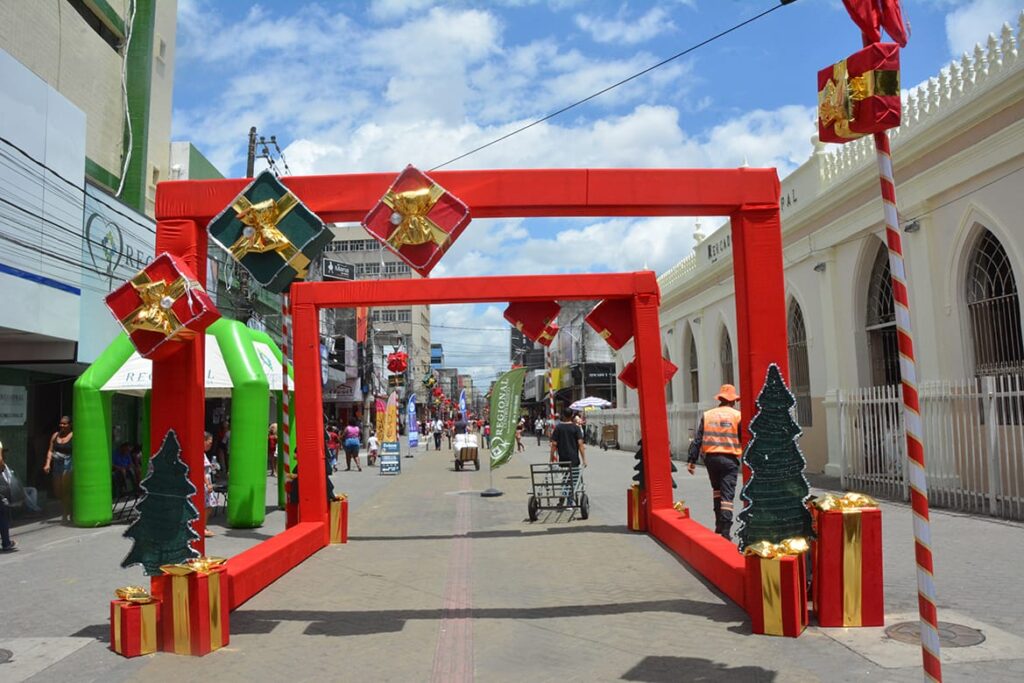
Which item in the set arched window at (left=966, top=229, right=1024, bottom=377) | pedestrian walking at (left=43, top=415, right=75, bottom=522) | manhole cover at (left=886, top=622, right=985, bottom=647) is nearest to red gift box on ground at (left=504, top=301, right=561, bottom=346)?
arched window at (left=966, top=229, right=1024, bottom=377)

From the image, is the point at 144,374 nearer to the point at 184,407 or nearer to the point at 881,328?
the point at 184,407

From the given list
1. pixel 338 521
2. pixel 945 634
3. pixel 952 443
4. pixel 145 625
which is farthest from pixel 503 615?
pixel 952 443

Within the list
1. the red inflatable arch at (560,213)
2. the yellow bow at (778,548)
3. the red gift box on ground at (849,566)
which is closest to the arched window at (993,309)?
the red inflatable arch at (560,213)

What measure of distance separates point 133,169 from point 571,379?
30.8 metres

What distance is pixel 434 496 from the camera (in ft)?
53.8

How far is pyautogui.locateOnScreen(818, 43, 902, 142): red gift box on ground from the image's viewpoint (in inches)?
161

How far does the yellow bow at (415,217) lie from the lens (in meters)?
6.48

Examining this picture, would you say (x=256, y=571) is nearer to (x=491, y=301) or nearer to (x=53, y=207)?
(x=491, y=301)

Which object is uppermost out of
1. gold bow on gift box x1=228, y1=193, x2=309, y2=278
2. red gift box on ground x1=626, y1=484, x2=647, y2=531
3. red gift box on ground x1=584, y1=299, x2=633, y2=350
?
gold bow on gift box x1=228, y1=193, x2=309, y2=278

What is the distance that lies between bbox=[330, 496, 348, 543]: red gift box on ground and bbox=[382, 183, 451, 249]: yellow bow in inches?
190

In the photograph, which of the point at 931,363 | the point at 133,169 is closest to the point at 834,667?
the point at 931,363

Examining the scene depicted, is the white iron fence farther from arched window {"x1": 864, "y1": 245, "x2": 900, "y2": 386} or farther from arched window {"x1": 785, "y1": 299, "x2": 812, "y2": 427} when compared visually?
arched window {"x1": 785, "y1": 299, "x2": 812, "y2": 427}

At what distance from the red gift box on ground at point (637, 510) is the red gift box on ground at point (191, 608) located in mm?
6084

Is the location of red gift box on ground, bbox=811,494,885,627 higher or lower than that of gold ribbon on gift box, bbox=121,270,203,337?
lower
